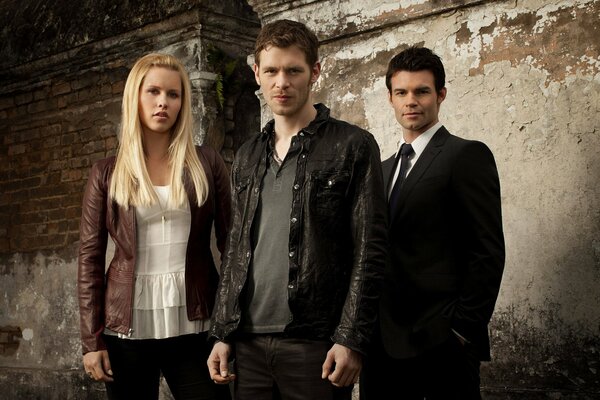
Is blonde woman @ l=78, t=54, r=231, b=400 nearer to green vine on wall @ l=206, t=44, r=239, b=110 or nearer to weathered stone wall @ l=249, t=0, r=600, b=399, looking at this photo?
weathered stone wall @ l=249, t=0, r=600, b=399

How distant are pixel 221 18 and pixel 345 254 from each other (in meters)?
3.61

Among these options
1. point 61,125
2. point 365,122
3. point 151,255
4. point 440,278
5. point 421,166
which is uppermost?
point 61,125

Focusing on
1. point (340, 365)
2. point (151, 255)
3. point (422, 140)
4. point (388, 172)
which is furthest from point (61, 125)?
point (340, 365)

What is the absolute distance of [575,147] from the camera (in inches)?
144

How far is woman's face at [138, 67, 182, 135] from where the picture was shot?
293 centimetres

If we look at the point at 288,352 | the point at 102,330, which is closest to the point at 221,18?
the point at 102,330

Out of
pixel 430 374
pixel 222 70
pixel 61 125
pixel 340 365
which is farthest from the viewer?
pixel 61 125

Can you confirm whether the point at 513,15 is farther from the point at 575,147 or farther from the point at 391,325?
the point at 391,325

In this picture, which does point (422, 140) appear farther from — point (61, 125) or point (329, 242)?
point (61, 125)

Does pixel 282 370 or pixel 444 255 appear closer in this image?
pixel 282 370

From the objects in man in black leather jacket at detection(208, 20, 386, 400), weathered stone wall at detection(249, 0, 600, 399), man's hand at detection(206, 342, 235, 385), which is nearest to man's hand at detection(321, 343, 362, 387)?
man in black leather jacket at detection(208, 20, 386, 400)

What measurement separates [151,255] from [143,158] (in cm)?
36

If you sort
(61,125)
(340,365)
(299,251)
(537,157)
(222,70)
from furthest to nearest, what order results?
1. (61,125)
2. (222,70)
3. (537,157)
4. (299,251)
5. (340,365)

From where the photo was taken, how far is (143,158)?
2914 mm
